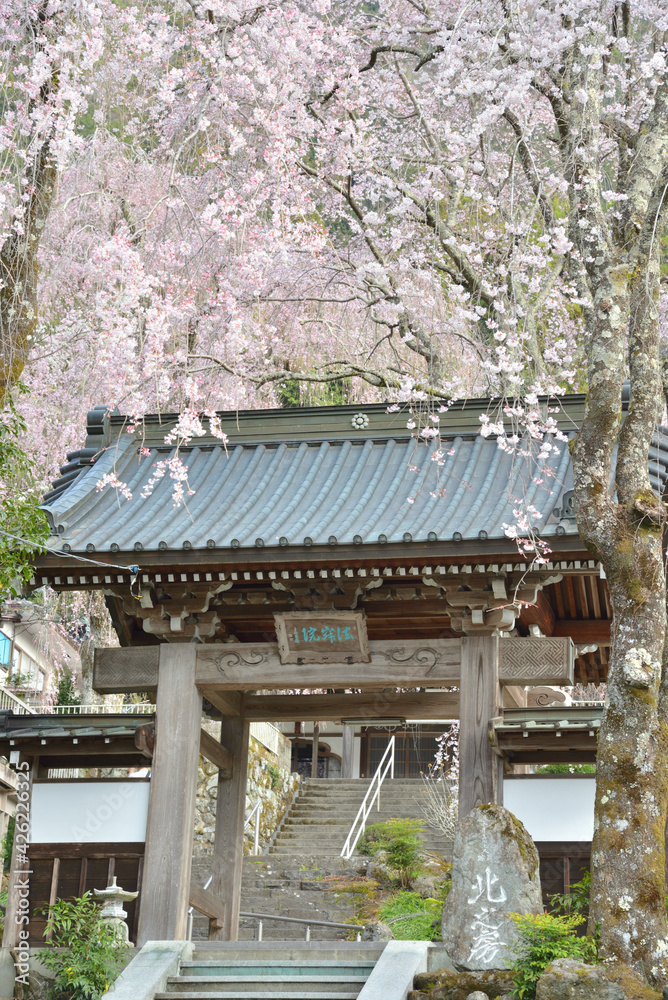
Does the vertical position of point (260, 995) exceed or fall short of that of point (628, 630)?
it falls short

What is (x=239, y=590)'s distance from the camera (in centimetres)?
998

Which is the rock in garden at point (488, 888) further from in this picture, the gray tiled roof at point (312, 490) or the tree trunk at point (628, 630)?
the gray tiled roof at point (312, 490)

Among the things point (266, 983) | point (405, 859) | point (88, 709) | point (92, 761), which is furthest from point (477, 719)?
point (88, 709)

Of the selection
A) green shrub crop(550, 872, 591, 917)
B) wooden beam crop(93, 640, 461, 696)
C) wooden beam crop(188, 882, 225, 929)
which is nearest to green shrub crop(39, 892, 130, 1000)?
wooden beam crop(188, 882, 225, 929)

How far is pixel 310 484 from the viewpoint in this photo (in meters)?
10.6

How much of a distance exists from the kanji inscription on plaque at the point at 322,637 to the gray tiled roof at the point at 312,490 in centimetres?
85

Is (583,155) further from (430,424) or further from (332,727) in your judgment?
(332,727)

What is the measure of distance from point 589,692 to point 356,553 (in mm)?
14866

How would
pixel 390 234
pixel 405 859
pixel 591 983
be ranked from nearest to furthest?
pixel 591 983
pixel 390 234
pixel 405 859

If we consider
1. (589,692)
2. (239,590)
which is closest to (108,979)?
(239,590)

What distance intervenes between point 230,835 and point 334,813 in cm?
1008

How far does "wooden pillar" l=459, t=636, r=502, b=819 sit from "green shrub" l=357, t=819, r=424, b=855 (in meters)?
7.91

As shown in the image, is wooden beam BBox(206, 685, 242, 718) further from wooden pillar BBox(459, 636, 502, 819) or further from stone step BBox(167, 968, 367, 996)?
stone step BBox(167, 968, 367, 996)

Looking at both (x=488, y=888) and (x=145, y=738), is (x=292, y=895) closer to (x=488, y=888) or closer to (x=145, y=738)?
(x=145, y=738)
